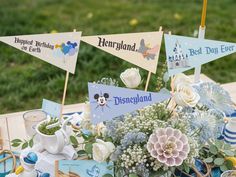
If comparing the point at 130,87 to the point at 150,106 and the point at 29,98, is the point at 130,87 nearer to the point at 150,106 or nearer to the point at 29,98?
the point at 150,106

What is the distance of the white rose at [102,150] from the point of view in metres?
1.18

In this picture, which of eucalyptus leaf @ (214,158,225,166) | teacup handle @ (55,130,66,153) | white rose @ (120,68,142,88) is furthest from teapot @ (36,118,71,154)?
eucalyptus leaf @ (214,158,225,166)

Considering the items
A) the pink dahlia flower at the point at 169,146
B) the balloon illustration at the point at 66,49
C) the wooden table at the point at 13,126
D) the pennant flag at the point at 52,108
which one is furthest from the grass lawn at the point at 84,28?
the pink dahlia flower at the point at 169,146

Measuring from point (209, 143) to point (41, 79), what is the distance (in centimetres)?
177

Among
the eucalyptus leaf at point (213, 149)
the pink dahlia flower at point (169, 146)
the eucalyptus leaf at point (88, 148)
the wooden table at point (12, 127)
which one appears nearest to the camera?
the pink dahlia flower at point (169, 146)

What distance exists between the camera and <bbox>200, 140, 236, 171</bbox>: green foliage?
4.51 ft

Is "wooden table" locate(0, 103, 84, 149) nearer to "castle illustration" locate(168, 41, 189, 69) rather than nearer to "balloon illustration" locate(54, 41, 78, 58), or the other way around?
"balloon illustration" locate(54, 41, 78, 58)

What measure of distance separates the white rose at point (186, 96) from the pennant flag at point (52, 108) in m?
0.44

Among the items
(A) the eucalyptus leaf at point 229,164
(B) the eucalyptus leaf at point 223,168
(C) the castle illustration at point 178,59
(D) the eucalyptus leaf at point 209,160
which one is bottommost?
(B) the eucalyptus leaf at point 223,168

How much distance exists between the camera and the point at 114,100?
1221mm

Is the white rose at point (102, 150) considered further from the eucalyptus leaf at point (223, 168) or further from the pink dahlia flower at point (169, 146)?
the eucalyptus leaf at point (223, 168)

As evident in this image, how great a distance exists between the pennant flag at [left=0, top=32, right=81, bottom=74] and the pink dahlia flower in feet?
1.52

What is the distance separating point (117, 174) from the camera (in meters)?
1.24

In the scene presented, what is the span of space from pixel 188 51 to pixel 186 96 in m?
0.24
